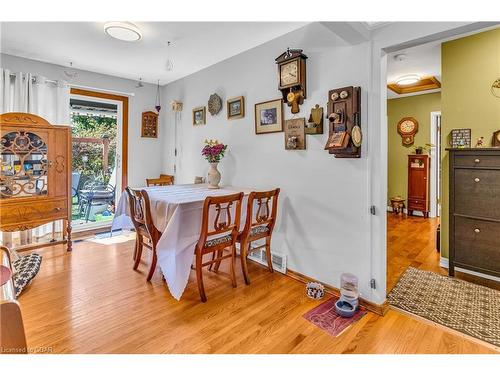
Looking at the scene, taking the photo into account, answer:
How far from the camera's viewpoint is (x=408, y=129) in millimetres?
5484

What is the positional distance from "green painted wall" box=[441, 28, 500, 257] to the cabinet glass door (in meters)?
4.39

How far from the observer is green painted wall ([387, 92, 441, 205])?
5.27 meters

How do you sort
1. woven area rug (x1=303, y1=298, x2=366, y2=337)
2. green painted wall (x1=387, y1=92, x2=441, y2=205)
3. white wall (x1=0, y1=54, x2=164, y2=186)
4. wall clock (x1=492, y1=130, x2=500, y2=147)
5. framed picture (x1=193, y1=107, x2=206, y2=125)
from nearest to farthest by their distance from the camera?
1. woven area rug (x1=303, y1=298, x2=366, y2=337)
2. wall clock (x1=492, y1=130, x2=500, y2=147)
3. framed picture (x1=193, y1=107, x2=206, y2=125)
4. white wall (x1=0, y1=54, x2=164, y2=186)
5. green painted wall (x1=387, y1=92, x2=441, y2=205)

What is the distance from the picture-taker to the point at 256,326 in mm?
1963

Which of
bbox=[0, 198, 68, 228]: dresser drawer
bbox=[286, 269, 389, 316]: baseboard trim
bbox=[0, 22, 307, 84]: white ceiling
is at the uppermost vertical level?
bbox=[0, 22, 307, 84]: white ceiling

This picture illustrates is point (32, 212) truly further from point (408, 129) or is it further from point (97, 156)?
point (408, 129)

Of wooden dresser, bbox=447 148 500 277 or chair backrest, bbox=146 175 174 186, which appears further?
chair backrest, bbox=146 175 174 186

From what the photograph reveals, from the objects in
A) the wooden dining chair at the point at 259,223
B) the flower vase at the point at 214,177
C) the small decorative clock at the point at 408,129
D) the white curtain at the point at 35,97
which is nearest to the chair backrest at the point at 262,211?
the wooden dining chair at the point at 259,223

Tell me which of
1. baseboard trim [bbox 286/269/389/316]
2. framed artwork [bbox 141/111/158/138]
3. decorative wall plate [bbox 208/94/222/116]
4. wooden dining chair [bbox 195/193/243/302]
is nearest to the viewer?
baseboard trim [bbox 286/269/389/316]

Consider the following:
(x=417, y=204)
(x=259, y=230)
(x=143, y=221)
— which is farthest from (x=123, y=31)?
(x=417, y=204)

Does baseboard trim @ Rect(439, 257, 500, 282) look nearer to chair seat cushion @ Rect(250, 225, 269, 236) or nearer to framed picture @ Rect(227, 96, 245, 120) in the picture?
chair seat cushion @ Rect(250, 225, 269, 236)

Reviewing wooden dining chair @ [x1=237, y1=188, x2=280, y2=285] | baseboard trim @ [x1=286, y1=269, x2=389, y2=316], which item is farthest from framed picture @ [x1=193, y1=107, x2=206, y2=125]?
baseboard trim @ [x1=286, y1=269, x2=389, y2=316]

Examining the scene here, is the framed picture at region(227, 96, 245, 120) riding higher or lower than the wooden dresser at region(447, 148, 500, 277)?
higher
